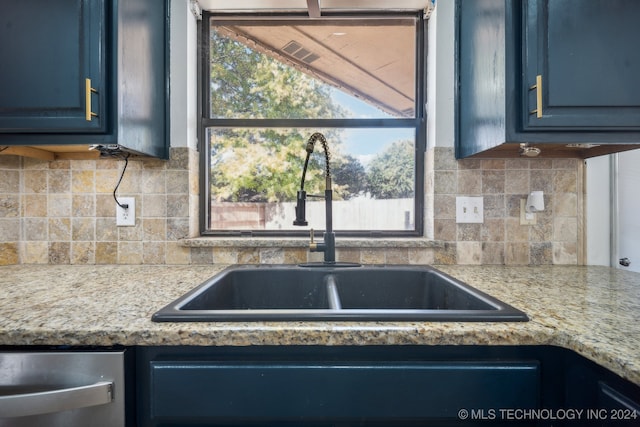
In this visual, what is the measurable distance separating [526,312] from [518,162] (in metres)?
0.84

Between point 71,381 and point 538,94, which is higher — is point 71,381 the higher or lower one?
the lower one

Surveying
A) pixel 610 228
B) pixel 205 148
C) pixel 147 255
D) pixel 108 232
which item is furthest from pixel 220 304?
pixel 610 228

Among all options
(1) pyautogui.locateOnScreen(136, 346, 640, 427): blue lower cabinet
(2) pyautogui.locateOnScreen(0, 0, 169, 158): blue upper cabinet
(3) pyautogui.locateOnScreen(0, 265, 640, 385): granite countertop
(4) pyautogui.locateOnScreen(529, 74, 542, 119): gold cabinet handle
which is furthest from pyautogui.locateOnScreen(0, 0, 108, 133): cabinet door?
(4) pyautogui.locateOnScreen(529, 74, 542, 119): gold cabinet handle

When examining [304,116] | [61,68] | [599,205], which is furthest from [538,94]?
[61,68]

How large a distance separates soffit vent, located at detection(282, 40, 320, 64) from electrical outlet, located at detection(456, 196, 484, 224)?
947 millimetres

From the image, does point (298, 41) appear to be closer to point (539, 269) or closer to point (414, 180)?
point (414, 180)

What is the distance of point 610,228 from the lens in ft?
4.70

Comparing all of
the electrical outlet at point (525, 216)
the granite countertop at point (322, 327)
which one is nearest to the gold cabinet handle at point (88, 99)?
the granite countertop at point (322, 327)

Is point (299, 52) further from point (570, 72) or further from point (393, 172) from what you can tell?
point (570, 72)

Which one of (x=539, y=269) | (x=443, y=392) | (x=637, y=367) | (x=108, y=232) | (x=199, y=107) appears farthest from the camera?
(x=199, y=107)

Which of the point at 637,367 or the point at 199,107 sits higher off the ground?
the point at 199,107

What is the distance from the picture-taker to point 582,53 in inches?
42.4

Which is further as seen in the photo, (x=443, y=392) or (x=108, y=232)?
(x=108, y=232)

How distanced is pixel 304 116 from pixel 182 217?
2.33ft
